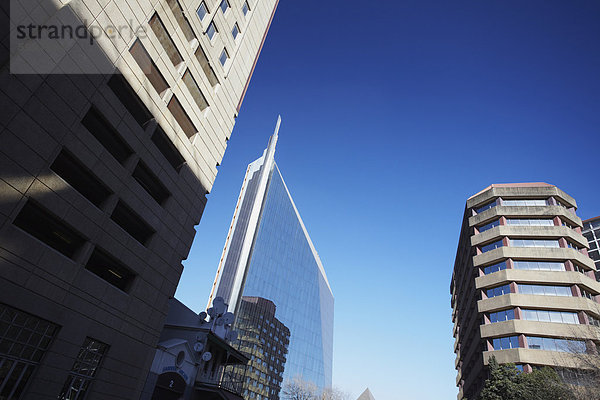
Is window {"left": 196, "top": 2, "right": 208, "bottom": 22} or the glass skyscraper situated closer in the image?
window {"left": 196, "top": 2, "right": 208, "bottom": 22}

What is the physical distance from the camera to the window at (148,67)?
63.9 feet

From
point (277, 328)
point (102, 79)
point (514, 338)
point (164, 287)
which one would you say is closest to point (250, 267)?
point (277, 328)

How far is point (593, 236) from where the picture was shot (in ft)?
269

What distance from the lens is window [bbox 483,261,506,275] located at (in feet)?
141

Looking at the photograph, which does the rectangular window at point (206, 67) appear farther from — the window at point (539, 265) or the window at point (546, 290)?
the window at point (546, 290)

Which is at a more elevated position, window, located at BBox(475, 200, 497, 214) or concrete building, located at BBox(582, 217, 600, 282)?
concrete building, located at BBox(582, 217, 600, 282)

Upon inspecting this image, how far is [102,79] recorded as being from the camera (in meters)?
17.3

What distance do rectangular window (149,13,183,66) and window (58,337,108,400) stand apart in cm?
1615

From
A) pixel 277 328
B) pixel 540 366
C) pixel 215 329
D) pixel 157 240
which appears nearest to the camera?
pixel 157 240

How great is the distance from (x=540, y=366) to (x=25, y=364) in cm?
4248

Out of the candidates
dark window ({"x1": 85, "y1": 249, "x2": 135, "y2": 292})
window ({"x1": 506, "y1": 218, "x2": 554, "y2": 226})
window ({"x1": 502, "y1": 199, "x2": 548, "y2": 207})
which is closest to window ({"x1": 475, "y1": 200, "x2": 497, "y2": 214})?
window ({"x1": 502, "y1": 199, "x2": 548, "y2": 207})

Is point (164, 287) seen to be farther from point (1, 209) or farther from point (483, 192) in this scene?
point (483, 192)

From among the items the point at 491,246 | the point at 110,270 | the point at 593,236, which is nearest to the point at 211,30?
the point at 110,270

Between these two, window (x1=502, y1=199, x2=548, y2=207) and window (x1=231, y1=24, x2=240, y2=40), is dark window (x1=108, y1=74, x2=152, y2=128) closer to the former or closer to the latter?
window (x1=231, y1=24, x2=240, y2=40)
